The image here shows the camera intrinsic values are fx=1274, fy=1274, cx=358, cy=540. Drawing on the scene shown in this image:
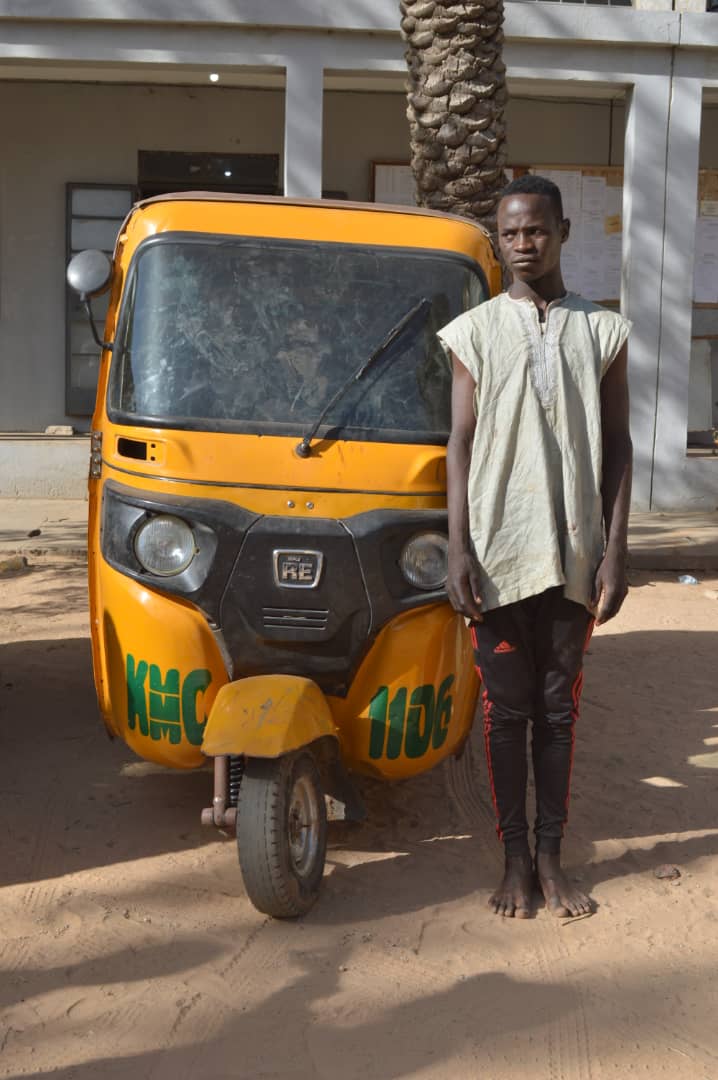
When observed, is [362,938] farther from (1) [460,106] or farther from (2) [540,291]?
(1) [460,106]

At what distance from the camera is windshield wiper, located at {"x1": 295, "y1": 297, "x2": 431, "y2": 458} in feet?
12.8

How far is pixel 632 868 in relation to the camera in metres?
4.04

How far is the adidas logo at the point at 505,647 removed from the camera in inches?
142

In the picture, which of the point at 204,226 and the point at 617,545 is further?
the point at 204,226

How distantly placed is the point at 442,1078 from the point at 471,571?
1311 mm

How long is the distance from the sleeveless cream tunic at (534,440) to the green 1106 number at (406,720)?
0.44 m

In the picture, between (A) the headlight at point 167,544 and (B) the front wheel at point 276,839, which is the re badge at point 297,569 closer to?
(A) the headlight at point 167,544

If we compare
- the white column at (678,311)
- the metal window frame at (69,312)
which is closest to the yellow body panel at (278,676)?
the white column at (678,311)

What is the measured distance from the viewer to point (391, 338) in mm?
3980

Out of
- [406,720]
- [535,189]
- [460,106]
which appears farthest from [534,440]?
[460,106]

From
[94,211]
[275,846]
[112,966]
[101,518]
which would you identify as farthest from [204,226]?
[94,211]

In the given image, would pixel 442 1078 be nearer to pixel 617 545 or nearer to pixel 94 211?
pixel 617 545

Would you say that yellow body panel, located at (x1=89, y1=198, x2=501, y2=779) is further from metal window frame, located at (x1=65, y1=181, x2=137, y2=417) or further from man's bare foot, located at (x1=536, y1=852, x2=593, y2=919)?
metal window frame, located at (x1=65, y1=181, x2=137, y2=417)

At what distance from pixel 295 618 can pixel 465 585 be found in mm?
528
